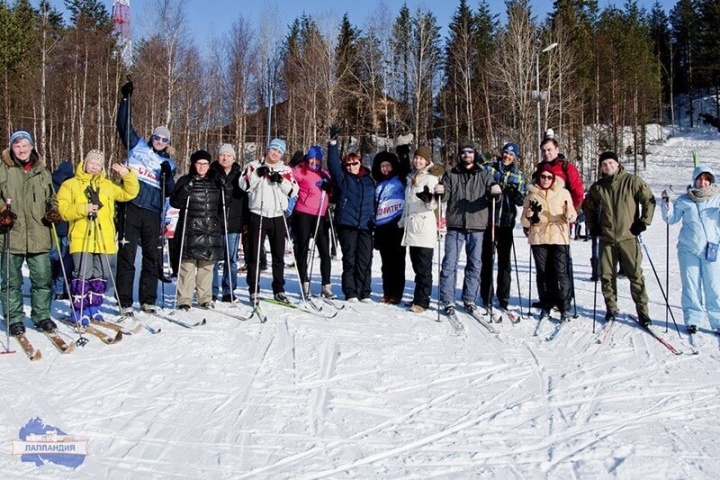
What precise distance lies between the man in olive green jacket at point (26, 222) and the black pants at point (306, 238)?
8.36 feet

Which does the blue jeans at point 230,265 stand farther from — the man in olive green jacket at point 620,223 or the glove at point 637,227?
the glove at point 637,227

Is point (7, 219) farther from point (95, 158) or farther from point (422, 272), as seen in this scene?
point (422, 272)

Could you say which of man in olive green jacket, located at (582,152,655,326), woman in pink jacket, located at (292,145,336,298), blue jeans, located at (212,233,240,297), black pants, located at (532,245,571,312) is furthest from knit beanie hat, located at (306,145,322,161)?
man in olive green jacket, located at (582,152,655,326)

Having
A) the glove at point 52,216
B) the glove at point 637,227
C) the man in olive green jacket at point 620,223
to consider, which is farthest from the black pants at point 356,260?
the glove at point 52,216

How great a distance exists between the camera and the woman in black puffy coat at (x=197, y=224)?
19.2 ft

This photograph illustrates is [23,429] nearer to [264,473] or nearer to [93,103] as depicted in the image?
[264,473]

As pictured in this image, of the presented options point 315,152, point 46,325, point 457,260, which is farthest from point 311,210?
point 46,325

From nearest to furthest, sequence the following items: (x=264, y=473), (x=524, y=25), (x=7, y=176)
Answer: (x=264, y=473) → (x=7, y=176) → (x=524, y=25)

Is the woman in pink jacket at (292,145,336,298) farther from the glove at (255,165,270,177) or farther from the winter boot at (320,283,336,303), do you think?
the glove at (255,165,270,177)

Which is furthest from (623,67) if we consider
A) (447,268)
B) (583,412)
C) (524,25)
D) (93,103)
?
(583,412)

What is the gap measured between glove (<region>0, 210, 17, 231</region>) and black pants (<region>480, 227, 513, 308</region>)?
4710 mm

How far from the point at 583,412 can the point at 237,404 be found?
7.63ft

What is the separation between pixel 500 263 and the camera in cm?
627

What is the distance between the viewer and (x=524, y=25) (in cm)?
2541
